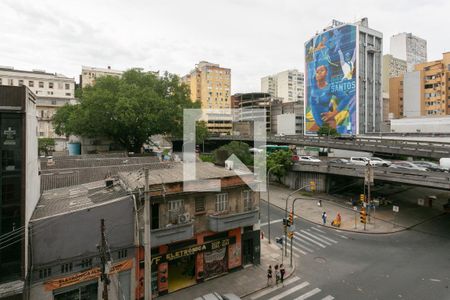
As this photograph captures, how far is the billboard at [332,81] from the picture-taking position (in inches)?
3593

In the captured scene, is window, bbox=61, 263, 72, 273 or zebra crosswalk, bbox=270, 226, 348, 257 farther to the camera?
zebra crosswalk, bbox=270, 226, 348, 257

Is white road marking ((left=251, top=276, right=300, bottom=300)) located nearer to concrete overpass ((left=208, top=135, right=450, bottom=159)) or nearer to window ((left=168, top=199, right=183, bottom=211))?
window ((left=168, top=199, right=183, bottom=211))

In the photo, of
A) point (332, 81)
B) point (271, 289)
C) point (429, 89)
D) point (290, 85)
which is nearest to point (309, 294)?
point (271, 289)

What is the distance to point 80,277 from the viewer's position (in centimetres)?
1493

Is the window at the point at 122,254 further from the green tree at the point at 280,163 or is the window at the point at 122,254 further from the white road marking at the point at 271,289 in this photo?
the green tree at the point at 280,163

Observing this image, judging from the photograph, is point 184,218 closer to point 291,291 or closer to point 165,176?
point 165,176

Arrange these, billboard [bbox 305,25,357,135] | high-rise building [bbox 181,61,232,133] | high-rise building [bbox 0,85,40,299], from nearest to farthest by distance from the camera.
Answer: high-rise building [bbox 0,85,40,299] < billboard [bbox 305,25,357,135] < high-rise building [bbox 181,61,232,133]

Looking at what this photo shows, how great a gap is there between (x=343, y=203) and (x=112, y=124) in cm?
3719

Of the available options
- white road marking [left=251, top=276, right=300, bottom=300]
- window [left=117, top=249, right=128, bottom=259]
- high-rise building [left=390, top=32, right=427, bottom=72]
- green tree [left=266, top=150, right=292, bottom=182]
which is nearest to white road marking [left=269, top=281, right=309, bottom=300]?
white road marking [left=251, top=276, right=300, bottom=300]

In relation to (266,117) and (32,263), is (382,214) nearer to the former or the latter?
(32,263)

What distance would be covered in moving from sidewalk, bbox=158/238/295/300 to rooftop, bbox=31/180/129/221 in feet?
24.6

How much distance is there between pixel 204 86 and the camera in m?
129

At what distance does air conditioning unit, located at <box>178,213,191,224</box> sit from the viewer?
701 inches

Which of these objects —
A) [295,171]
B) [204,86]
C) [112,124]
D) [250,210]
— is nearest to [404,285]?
[250,210]
